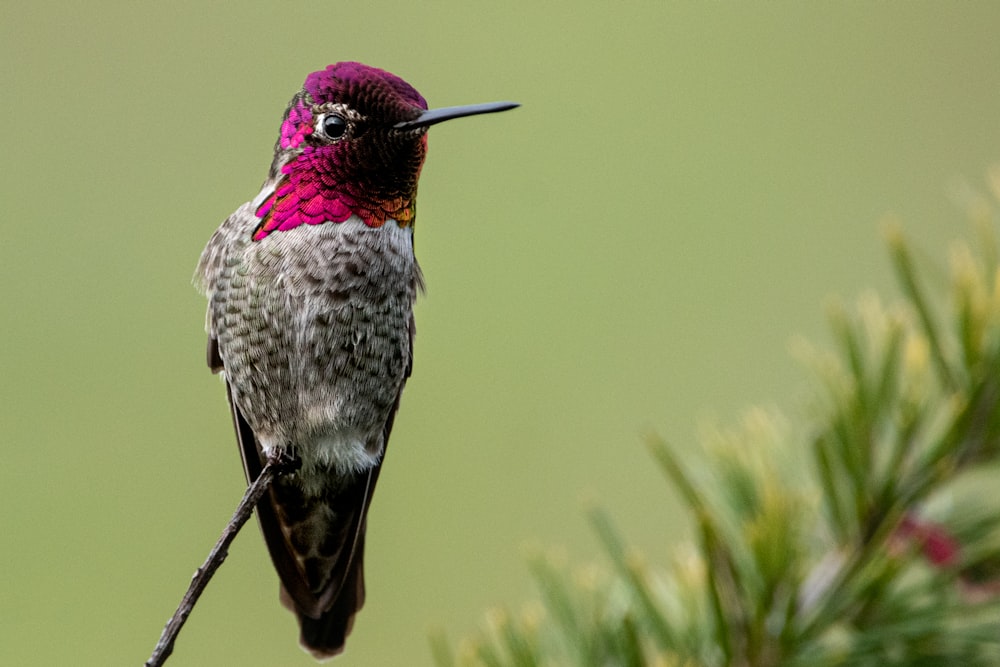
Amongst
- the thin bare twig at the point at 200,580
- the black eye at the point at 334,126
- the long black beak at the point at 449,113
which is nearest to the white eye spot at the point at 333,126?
the black eye at the point at 334,126

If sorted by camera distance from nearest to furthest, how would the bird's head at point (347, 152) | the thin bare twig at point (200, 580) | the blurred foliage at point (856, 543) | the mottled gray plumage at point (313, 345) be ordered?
the thin bare twig at point (200, 580) < the blurred foliage at point (856, 543) < the bird's head at point (347, 152) < the mottled gray plumage at point (313, 345)

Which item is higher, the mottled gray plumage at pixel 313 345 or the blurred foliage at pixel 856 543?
the mottled gray plumage at pixel 313 345

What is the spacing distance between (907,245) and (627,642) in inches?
19.9

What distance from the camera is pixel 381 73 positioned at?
148 cm

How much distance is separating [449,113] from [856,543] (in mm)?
709

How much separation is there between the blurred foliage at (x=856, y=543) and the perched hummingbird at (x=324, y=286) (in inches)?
21.5

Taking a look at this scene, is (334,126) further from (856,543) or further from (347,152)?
(856,543)

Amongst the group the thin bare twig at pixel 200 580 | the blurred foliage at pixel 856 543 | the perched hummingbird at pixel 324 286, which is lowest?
the blurred foliage at pixel 856 543

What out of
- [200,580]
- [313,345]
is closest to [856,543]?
[200,580]

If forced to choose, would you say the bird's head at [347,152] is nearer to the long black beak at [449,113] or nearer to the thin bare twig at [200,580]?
the long black beak at [449,113]

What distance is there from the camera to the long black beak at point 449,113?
3.94 feet

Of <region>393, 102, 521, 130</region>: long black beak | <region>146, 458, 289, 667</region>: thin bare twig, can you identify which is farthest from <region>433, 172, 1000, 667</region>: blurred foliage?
<region>393, 102, 521, 130</region>: long black beak

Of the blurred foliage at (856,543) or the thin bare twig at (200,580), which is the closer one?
the thin bare twig at (200,580)

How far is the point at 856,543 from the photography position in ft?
3.86
